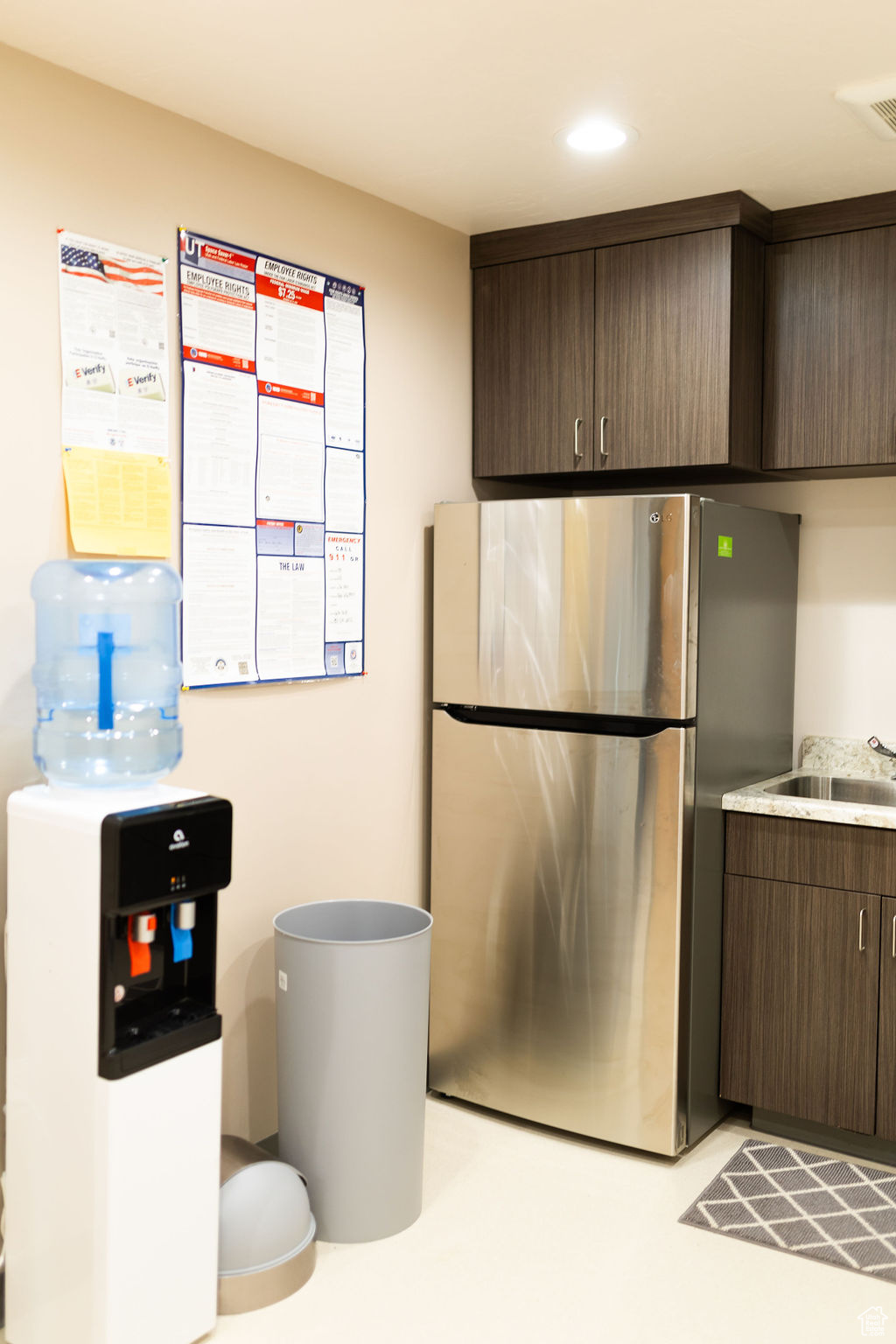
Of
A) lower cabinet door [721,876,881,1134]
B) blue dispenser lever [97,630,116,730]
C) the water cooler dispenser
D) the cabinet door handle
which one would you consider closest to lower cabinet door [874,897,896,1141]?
lower cabinet door [721,876,881,1134]

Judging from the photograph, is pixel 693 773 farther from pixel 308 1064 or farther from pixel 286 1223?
pixel 286 1223

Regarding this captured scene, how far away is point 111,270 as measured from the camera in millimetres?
2389

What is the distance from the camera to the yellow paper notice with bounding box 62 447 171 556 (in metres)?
2.34

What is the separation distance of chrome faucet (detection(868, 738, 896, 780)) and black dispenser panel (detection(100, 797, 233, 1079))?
6.54ft

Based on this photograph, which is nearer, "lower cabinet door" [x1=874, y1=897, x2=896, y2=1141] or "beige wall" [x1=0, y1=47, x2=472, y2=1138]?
"beige wall" [x1=0, y1=47, x2=472, y2=1138]

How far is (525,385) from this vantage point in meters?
3.31

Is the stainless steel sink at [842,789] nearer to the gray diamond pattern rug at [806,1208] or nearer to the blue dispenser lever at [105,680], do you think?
the gray diamond pattern rug at [806,1208]

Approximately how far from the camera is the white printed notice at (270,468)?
2596 mm

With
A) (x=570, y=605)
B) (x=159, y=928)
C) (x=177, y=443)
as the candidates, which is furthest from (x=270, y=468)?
(x=159, y=928)

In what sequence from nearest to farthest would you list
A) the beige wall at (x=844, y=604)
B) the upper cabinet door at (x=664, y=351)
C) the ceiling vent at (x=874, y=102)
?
the ceiling vent at (x=874, y=102) < the upper cabinet door at (x=664, y=351) < the beige wall at (x=844, y=604)

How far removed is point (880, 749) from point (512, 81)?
2.02 metres

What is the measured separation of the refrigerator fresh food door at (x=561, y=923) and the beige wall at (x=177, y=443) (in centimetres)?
22

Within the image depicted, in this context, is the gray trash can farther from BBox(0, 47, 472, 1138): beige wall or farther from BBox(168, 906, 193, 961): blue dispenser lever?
BBox(168, 906, 193, 961): blue dispenser lever

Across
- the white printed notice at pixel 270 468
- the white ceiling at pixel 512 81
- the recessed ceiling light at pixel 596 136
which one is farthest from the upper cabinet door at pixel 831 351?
the white printed notice at pixel 270 468
